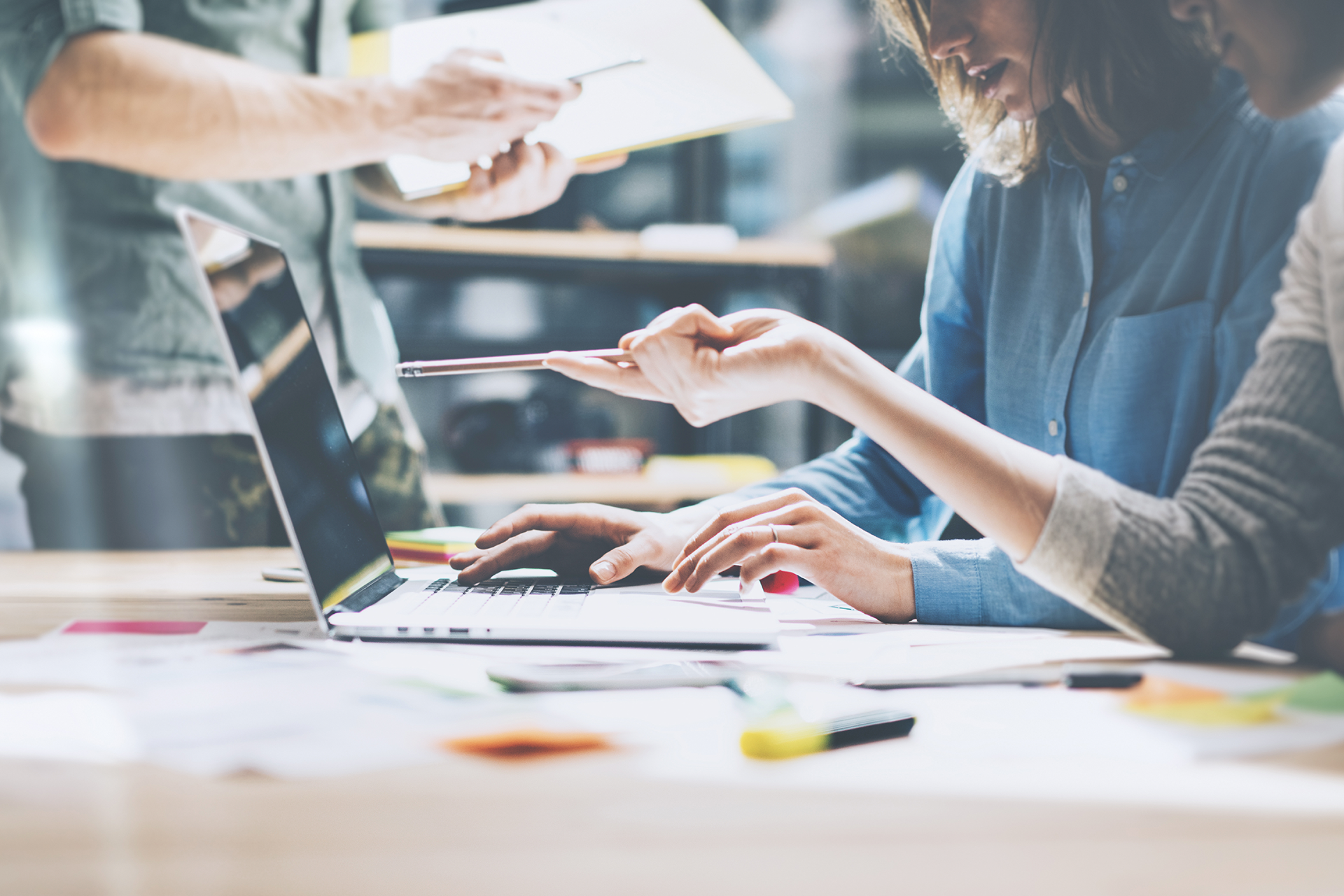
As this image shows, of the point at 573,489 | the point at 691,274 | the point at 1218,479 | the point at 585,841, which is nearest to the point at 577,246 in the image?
the point at 691,274

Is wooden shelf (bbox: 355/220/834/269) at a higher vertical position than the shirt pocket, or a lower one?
higher

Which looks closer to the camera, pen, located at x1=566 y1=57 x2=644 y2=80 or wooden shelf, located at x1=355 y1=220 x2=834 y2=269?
pen, located at x1=566 y1=57 x2=644 y2=80

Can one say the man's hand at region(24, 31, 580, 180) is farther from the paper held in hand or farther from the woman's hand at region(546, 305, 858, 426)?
the woman's hand at region(546, 305, 858, 426)

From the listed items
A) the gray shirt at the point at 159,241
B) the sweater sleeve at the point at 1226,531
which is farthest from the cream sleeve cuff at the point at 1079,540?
the gray shirt at the point at 159,241

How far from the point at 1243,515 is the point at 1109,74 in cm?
34

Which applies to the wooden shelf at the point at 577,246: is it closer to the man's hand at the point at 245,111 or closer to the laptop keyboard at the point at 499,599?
the man's hand at the point at 245,111

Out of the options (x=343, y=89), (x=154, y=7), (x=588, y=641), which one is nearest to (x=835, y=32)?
(x=343, y=89)

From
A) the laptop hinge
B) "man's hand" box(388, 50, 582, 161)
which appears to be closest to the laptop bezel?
the laptop hinge

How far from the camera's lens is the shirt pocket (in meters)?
0.58

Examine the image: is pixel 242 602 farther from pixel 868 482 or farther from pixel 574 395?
pixel 574 395

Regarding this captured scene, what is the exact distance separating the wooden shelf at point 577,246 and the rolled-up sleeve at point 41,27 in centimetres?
50

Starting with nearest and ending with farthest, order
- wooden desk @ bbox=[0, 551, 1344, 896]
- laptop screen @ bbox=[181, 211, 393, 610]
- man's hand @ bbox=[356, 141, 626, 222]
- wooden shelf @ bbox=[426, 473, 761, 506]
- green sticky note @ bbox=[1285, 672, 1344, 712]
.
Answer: wooden desk @ bbox=[0, 551, 1344, 896], green sticky note @ bbox=[1285, 672, 1344, 712], laptop screen @ bbox=[181, 211, 393, 610], man's hand @ bbox=[356, 141, 626, 222], wooden shelf @ bbox=[426, 473, 761, 506]

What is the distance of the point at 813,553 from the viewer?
0.65 m

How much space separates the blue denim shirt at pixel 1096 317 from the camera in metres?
0.57
